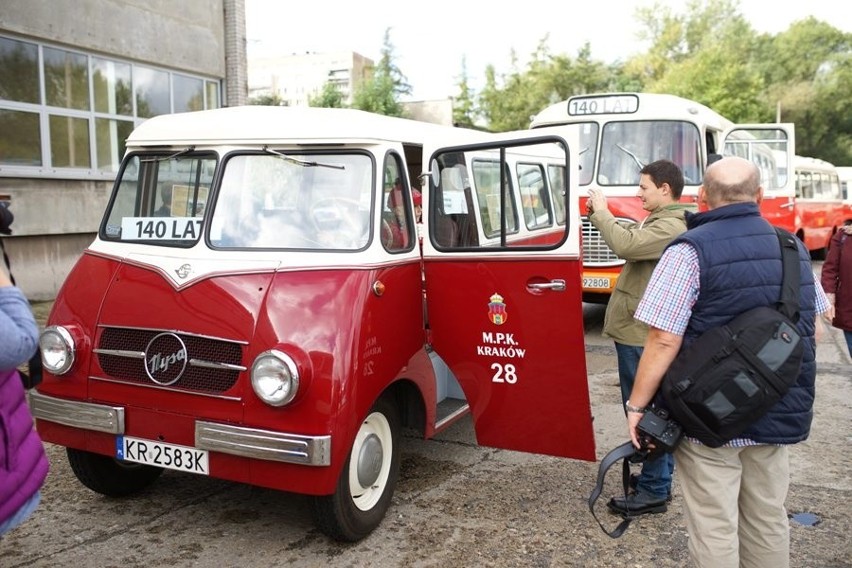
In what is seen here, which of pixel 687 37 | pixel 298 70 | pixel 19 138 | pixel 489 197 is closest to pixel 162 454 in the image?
pixel 489 197

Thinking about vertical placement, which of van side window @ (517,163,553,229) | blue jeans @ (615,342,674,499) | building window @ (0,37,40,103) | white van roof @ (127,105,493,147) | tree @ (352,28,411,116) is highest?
tree @ (352,28,411,116)

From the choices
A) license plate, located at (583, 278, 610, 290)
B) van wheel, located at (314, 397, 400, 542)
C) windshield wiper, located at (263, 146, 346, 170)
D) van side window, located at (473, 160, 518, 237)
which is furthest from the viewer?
license plate, located at (583, 278, 610, 290)

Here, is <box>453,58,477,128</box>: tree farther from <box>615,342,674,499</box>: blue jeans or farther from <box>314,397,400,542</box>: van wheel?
<box>314,397,400,542</box>: van wheel

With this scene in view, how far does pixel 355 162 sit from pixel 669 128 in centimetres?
637

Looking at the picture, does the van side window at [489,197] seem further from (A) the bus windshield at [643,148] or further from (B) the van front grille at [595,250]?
(A) the bus windshield at [643,148]

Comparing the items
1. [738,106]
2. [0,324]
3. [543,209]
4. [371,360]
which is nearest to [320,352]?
[371,360]

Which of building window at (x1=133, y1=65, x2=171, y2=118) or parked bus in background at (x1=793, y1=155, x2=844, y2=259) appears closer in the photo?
building window at (x1=133, y1=65, x2=171, y2=118)

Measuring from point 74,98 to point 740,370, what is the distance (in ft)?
39.9

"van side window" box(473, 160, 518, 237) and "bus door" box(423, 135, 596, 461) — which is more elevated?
"van side window" box(473, 160, 518, 237)

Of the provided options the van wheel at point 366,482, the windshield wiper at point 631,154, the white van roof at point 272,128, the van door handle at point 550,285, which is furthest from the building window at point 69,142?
the van door handle at point 550,285

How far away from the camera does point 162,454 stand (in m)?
3.86

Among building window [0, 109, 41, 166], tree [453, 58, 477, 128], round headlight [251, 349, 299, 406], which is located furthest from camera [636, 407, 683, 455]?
tree [453, 58, 477, 128]

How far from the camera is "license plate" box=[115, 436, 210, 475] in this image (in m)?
3.79

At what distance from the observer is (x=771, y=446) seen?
2.88 metres
